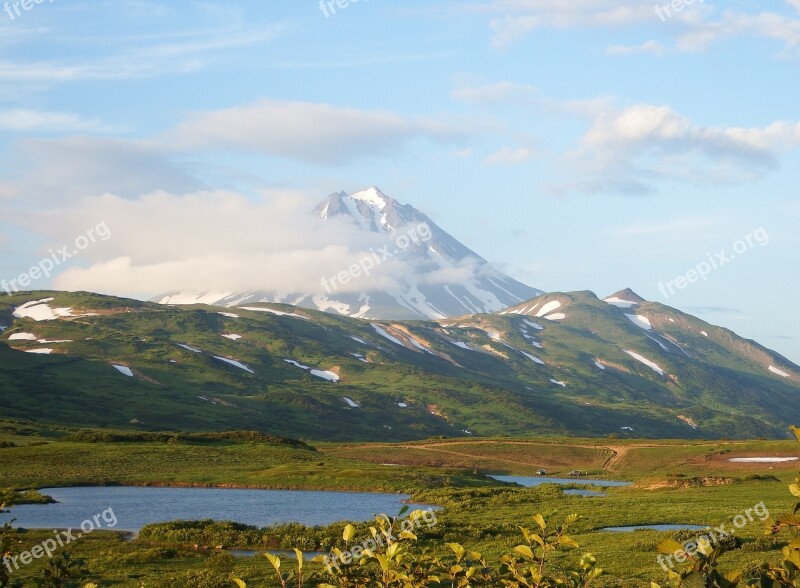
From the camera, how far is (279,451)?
107500 millimetres

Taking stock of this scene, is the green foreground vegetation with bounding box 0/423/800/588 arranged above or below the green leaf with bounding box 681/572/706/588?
below

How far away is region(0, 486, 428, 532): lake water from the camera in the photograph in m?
56.6

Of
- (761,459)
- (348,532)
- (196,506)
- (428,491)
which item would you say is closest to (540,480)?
(761,459)

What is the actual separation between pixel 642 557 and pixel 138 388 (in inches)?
6524

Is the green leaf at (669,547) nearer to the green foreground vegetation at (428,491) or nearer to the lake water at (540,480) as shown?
the green foreground vegetation at (428,491)

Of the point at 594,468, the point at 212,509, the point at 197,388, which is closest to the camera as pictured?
the point at 212,509

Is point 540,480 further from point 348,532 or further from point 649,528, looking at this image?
point 348,532

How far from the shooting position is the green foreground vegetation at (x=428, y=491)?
34.1 meters

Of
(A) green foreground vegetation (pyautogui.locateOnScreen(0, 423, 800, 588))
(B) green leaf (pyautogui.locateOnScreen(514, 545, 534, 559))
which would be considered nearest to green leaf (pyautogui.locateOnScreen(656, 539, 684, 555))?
(A) green foreground vegetation (pyautogui.locateOnScreen(0, 423, 800, 588))

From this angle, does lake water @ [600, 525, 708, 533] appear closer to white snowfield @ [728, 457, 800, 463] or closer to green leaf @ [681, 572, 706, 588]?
green leaf @ [681, 572, 706, 588]

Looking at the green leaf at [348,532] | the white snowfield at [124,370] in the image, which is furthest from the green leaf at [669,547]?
the white snowfield at [124,370]

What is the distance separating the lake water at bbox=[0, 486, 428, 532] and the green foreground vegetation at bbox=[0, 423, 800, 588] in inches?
139

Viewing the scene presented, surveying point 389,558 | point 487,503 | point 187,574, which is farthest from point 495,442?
point 389,558

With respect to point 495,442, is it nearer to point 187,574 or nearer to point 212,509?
point 212,509
